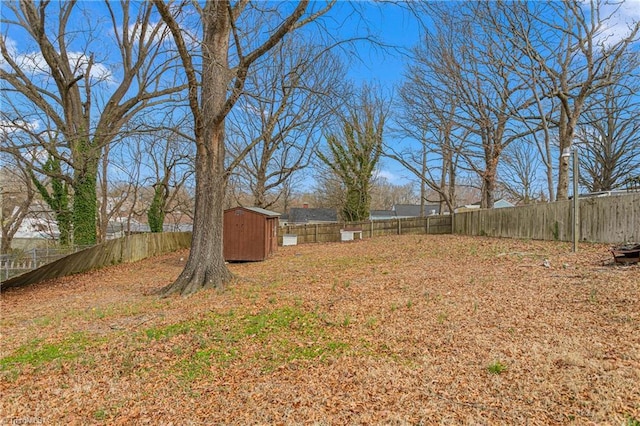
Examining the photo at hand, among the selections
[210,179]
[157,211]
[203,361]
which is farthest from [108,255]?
[203,361]

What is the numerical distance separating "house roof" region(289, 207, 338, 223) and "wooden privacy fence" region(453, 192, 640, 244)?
22.7 m

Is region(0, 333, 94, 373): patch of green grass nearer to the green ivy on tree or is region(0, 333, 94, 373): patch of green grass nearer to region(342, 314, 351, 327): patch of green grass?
region(342, 314, 351, 327): patch of green grass

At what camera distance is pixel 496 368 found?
2975mm

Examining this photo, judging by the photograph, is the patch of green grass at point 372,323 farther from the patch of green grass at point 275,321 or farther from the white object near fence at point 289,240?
the white object near fence at point 289,240

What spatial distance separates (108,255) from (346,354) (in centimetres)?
1153

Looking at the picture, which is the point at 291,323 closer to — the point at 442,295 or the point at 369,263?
the point at 442,295

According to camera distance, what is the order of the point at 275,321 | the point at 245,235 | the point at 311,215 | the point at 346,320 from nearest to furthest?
the point at 346,320, the point at 275,321, the point at 245,235, the point at 311,215

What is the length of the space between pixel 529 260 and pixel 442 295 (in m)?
3.76

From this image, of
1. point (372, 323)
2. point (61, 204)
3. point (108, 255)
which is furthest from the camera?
point (61, 204)

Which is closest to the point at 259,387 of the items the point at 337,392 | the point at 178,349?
the point at 337,392

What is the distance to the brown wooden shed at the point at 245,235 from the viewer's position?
40.9ft

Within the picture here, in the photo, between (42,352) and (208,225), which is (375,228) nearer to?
(208,225)

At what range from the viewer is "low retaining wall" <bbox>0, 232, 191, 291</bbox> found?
929 centimetres

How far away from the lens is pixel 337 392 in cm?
281
